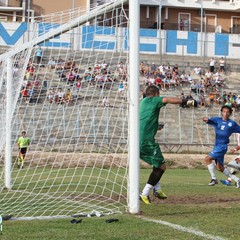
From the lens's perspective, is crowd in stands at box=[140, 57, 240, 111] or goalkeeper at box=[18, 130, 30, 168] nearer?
goalkeeper at box=[18, 130, 30, 168]

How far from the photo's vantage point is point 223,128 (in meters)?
16.2

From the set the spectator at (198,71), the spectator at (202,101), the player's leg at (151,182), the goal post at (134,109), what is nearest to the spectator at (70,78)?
the player's leg at (151,182)

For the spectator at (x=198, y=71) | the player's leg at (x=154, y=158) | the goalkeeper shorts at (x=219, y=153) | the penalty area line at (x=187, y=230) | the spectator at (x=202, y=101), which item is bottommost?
the penalty area line at (x=187, y=230)

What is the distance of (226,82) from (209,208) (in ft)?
119

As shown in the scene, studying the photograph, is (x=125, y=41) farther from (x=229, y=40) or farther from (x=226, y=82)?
(x=229, y=40)

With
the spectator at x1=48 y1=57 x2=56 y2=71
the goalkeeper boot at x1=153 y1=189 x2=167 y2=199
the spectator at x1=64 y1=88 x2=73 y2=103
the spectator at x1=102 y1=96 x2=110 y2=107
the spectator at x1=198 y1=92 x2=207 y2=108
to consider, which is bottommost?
the goalkeeper boot at x1=153 y1=189 x2=167 y2=199

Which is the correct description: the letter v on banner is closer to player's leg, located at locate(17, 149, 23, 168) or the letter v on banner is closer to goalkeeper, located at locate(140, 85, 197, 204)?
player's leg, located at locate(17, 149, 23, 168)

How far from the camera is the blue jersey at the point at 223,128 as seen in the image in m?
16.1

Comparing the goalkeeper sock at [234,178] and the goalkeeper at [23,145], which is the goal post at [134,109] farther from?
the goalkeeper at [23,145]

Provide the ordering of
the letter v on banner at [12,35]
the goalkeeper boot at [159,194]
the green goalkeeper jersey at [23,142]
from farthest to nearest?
1. the letter v on banner at [12,35]
2. the green goalkeeper jersey at [23,142]
3. the goalkeeper boot at [159,194]

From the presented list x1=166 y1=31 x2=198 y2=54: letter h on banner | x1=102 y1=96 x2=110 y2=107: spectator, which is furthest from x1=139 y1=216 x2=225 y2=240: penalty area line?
x1=166 y1=31 x2=198 y2=54: letter h on banner

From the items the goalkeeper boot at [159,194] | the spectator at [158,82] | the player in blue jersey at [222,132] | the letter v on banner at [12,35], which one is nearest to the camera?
the goalkeeper boot at [159,194]

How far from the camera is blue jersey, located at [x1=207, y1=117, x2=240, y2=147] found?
52.7ft

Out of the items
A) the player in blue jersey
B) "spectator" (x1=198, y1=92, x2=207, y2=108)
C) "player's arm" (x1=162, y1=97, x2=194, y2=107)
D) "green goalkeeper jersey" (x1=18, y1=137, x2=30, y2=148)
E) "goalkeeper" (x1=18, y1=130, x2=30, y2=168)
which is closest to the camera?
"player's arm" (x1=162, y1=97, x2=194, y2=107)
